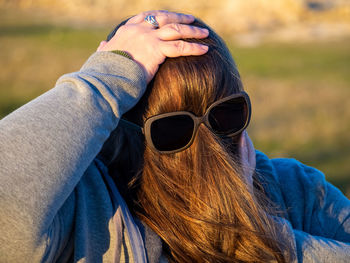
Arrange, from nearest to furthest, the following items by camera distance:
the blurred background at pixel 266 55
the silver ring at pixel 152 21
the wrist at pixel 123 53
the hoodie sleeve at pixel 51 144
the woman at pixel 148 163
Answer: the hoodie sleeve at pixel 51 144 < the woman at pixel 148 163 < the wrist at pixel 123 53 < the silver ring at pixel 152 21 < the blurred background at pixel 266 55

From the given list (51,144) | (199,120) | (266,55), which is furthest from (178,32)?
(266,55)

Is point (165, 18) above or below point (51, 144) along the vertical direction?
above

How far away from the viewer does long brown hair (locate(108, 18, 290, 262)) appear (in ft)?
5.03

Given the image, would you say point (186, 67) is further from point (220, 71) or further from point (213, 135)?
point (213, 135)

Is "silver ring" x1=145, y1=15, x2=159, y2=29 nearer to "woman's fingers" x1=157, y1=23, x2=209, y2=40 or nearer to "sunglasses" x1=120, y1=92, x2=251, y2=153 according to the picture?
"woman's fingers" x1=157, y1=23, x2=209, y2=40

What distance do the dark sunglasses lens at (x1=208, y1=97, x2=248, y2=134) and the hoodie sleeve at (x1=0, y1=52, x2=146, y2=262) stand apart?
292 mm

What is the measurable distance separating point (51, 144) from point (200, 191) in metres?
0.56

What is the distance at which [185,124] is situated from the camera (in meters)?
1.53

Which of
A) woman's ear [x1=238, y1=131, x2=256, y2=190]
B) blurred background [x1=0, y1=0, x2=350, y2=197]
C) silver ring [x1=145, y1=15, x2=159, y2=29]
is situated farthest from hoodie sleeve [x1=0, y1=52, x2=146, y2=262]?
blurred background [x1=0, y1=0, x2=350, y2=197]

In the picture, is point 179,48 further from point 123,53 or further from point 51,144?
point 51,144

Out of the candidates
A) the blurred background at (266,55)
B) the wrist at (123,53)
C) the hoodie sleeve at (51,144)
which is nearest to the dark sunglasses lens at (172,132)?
the hoodie sleeve at (51,144)

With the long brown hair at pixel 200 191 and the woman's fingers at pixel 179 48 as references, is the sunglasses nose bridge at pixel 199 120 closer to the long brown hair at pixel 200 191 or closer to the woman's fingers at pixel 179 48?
the long brown hair at pixel 200 191

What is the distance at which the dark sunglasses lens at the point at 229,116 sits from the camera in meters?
1.57

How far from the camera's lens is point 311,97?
10.3 meters
